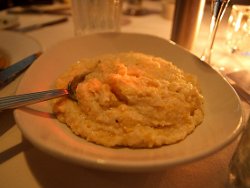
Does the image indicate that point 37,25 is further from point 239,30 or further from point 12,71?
point 239,30

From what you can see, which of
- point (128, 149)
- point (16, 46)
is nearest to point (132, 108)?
point (128, 149)

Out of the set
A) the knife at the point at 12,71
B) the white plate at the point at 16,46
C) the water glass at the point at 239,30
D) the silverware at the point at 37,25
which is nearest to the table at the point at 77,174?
the knife at the point at 12,71

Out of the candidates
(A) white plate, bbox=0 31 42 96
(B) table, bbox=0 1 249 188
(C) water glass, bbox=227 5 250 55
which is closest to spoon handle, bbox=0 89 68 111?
(B) table, bbox=0 1 249 188

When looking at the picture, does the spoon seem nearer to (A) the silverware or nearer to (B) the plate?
(B) the plate

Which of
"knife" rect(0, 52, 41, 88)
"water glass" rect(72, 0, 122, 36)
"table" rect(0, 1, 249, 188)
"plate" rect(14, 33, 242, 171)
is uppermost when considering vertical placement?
"water glass" rect(72, 0, 122, 36)

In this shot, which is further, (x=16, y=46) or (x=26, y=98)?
(x=16, y=46)

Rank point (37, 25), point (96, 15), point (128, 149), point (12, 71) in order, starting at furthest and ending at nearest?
1. point (37, 25)
2. point (96, 15)
3. point (12, 71)
4. point (128, 149)

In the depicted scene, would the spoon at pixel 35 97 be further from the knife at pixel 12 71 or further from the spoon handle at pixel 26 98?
the knife at pixel 12 71

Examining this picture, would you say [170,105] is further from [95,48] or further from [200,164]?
[95,48]
